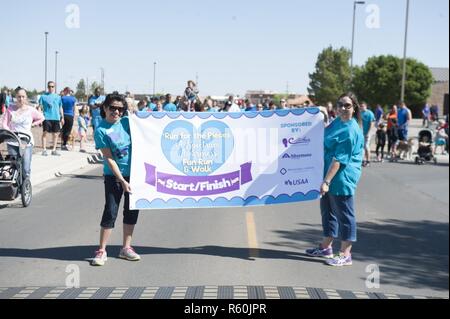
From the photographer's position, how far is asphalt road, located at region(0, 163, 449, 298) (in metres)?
6.07

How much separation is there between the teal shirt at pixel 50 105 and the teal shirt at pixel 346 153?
40.1 feet

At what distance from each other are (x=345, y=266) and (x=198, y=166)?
2.04 metres

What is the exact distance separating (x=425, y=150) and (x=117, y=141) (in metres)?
15.3

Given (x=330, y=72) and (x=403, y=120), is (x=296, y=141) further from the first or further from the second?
(x=330, y=72)

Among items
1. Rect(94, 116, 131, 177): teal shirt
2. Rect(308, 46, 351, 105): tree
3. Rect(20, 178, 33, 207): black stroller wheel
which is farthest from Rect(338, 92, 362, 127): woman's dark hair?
Rect(308, 46, 351, 105): tree

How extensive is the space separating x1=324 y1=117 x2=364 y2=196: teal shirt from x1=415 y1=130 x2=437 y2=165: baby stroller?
13.6 metres

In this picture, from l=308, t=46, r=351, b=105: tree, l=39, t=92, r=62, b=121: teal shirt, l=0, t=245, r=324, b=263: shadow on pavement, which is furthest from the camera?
l=308, t=46, r=351, b=105: tree

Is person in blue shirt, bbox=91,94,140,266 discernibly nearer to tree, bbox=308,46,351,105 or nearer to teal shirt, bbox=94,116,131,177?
teal shirt, bbox=94,116,131,177

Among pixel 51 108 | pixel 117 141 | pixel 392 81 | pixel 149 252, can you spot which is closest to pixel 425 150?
pixel 51 108

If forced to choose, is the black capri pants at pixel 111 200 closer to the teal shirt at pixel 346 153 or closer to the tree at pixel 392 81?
the teal shirt at pixel 346 153

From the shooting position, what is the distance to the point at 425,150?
64.6ft

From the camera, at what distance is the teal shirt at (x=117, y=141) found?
6473mm

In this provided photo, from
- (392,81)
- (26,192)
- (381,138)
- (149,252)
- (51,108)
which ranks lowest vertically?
(149,252)
